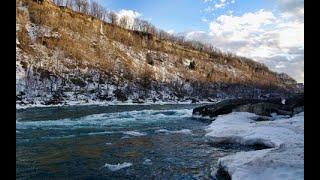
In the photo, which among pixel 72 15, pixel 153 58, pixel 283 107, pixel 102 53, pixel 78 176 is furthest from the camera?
pixel 153 58

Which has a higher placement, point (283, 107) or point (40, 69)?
point (40, 69)

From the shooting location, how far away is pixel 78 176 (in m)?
14.0

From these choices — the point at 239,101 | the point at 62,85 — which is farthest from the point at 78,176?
the point at 62,85

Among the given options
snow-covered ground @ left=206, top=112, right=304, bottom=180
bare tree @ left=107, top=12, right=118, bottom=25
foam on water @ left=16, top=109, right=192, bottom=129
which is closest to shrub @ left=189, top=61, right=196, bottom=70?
bare tree @ left=107, top=12, right=118, bottom=25

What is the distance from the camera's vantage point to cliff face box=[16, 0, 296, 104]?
93.4m

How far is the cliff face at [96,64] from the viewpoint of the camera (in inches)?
3679

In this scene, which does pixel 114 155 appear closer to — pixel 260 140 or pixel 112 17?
pixel 260 140

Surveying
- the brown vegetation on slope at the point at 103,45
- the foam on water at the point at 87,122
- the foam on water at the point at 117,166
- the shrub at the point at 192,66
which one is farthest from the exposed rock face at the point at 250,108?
the shrub at the point at 192,66

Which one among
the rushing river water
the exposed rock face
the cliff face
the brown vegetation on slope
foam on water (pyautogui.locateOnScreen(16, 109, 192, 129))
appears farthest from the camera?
the brown vegetation on slope

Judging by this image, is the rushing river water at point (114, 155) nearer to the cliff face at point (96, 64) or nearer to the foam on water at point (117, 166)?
the foam on water at point (117, 166)

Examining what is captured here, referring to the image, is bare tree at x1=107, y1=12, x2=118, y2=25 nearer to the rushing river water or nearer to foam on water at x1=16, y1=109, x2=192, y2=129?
foam on water at x1=16, y1=109, x2=192, y2=129

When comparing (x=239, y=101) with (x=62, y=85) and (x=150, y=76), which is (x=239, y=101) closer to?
(x=62, y=85)

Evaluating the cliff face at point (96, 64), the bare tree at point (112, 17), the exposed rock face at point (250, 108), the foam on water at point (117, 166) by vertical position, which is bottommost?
the foam on water at point (117, 166)
